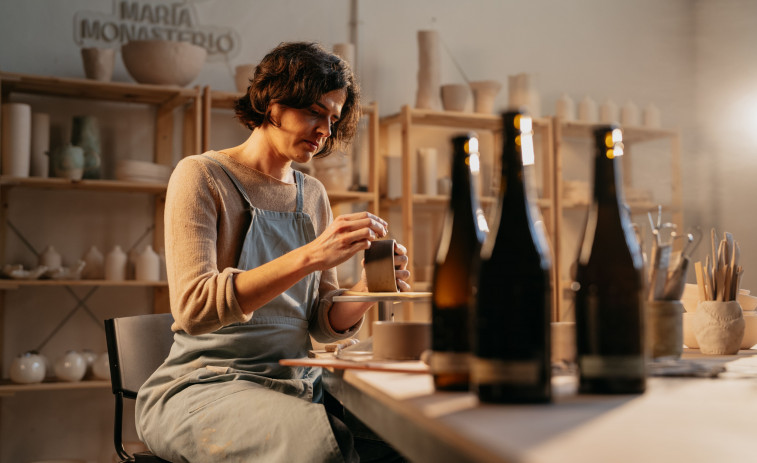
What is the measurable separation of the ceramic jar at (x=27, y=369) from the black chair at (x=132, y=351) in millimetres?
1453

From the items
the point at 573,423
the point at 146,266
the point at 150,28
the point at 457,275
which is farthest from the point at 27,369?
the point at 573,423

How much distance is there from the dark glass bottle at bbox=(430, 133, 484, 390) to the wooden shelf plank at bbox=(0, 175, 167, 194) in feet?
8.43

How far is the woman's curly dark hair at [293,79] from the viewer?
5.83 ft

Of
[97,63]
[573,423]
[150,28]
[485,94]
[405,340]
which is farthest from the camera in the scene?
[485,94]

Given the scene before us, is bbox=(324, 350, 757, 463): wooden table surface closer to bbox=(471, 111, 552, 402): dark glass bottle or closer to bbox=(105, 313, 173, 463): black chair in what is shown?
bbox=(471, 111, 552, 402): dark glass bottle

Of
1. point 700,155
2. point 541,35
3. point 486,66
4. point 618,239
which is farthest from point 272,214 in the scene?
point 700,155

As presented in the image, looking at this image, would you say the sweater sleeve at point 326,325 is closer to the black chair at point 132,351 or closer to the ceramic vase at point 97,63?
the black chair at point 132,351

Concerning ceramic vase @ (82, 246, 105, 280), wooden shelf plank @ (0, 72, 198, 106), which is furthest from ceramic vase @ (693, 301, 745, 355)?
ceramic vase @ (82, 246, 105, 280)

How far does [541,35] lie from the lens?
4395mm

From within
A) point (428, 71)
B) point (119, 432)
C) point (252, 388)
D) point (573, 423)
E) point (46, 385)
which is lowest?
point (46, 385)

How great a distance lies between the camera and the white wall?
336 cm

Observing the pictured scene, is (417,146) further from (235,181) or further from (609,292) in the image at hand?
(609,292)

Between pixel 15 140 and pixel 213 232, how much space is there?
194cm

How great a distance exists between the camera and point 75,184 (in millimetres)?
3146
